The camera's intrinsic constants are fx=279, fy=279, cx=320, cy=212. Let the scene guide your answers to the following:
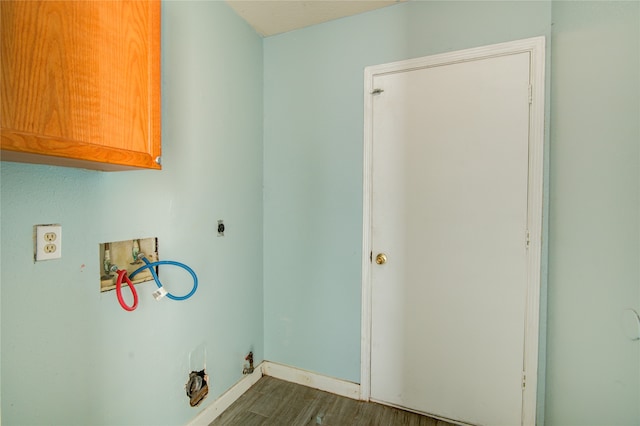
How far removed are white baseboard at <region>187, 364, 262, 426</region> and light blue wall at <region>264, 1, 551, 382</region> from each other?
188 mm

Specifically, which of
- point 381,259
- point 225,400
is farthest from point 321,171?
point 225,400

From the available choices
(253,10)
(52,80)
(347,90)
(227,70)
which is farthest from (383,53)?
(52,80)

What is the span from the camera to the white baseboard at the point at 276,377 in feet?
5.38

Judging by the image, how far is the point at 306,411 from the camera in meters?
1.75

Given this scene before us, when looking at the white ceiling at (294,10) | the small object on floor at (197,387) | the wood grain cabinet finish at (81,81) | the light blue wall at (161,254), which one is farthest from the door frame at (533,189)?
the small object on floor at (197,387)

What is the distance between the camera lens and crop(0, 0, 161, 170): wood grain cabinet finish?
0.64 meters

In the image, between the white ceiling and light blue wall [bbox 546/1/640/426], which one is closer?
light blue wall [bbox 546/1/640/426]

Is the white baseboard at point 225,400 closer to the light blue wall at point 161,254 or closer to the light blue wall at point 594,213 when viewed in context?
the light blue wall at point 161,254

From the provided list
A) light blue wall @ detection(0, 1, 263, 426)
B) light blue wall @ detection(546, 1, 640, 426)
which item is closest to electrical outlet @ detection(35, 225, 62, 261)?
light blue wall @ detection(0, 1, 263, 426)

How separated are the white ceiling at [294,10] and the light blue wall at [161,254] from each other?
0.33 feet

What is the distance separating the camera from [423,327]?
1706 millimetres

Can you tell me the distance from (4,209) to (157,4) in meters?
0.82

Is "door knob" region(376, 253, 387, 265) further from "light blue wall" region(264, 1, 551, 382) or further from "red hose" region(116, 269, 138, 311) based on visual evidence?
"red hose" region(116, 269, 138, 311)

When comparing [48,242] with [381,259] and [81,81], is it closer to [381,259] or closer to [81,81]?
[81,81]
